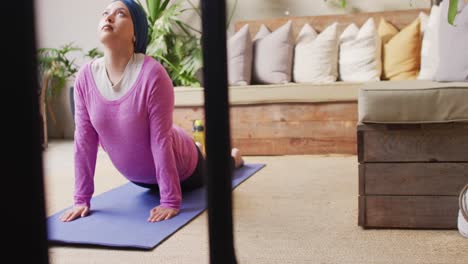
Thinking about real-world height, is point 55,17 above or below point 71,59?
above

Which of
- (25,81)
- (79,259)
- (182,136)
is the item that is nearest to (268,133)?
(182,136)

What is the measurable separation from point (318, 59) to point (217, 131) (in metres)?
3.12

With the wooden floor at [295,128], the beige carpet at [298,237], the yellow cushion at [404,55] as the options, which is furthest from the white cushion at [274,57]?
the beige carpet at [298,237]

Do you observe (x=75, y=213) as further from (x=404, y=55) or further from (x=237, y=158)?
(x=404, y=55)

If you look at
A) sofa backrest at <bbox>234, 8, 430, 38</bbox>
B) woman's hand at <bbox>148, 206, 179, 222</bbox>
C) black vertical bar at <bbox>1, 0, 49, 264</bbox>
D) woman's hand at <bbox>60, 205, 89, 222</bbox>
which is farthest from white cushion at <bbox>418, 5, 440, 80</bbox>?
black vertical bar at <bbox>1, 0, 49, 264</bbox>

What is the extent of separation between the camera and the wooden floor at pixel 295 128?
3.05 meters

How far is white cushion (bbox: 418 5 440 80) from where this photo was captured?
2984 mm

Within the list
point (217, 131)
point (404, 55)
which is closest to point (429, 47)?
point (404, 55)

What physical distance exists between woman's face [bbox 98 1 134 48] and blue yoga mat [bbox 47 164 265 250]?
2.03ft

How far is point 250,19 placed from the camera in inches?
161

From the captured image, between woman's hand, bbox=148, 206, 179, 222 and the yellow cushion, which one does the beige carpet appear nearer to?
woman's hand, bbox=148, 206, 179, 222

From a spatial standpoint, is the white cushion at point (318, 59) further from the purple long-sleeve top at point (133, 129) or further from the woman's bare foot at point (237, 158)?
the purple long-sleeve top at point (133, 129)

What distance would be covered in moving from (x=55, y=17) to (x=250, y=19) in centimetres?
183

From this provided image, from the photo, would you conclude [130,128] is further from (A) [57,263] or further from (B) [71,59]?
(B) [71,59]
